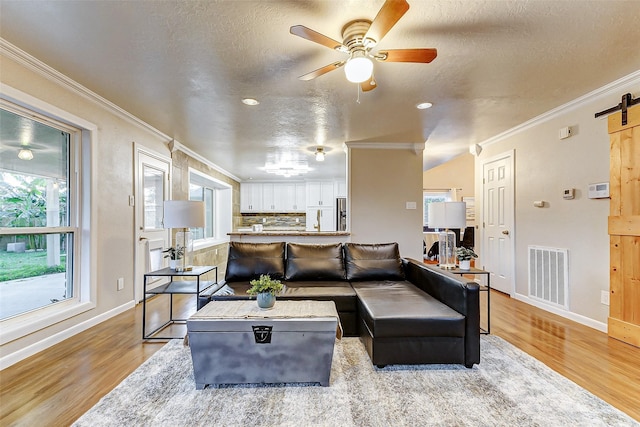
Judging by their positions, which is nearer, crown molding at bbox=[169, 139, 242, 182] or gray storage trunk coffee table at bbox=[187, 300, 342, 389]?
gray storage trunk coffee table at bbox=[187, 300, 342, 389]

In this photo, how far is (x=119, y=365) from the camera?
2.35 metres

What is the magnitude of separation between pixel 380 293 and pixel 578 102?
111 inches

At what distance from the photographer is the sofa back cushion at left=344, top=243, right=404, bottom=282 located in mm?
3398

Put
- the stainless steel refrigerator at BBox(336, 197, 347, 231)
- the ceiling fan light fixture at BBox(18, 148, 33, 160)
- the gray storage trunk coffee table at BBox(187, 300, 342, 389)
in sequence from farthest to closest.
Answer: the stainless steel refrigerator at BBox(336, 197, 347, 231) → the ceiling fan light fixture at BBox(18, 148, 33, 160) → the gray storage trunk coffee table at BBox(187, 300, 342, 389)

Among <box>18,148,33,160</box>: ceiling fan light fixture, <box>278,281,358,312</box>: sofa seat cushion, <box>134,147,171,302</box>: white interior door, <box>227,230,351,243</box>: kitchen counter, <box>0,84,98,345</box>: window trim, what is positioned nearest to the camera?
<box>18,148,33,160</box>: ceiling fan light fixture

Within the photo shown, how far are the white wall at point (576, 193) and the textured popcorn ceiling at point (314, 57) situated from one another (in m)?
0.23

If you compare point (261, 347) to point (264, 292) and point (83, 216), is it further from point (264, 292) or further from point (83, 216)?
point (83, 216)

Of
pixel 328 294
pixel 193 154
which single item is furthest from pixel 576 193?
pixel 193 154

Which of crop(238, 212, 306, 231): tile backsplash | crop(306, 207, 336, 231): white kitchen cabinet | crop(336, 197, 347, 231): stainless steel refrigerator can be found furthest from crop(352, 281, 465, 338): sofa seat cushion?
crop(238, 212, 306, 231): tile backsplash

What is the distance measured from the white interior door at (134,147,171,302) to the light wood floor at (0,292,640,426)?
86cm

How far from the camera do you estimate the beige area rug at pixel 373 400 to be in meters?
1.71

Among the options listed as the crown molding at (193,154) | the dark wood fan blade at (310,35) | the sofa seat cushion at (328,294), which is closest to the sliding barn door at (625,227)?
the sofa seat cushion at (328,294)

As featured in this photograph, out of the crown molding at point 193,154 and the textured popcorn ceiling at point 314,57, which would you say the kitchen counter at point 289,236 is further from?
the crown molding at point 193,154

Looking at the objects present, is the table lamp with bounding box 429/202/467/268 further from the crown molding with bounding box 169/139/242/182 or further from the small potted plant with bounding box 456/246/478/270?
the crown molding with bounding box 169/139/242/182
